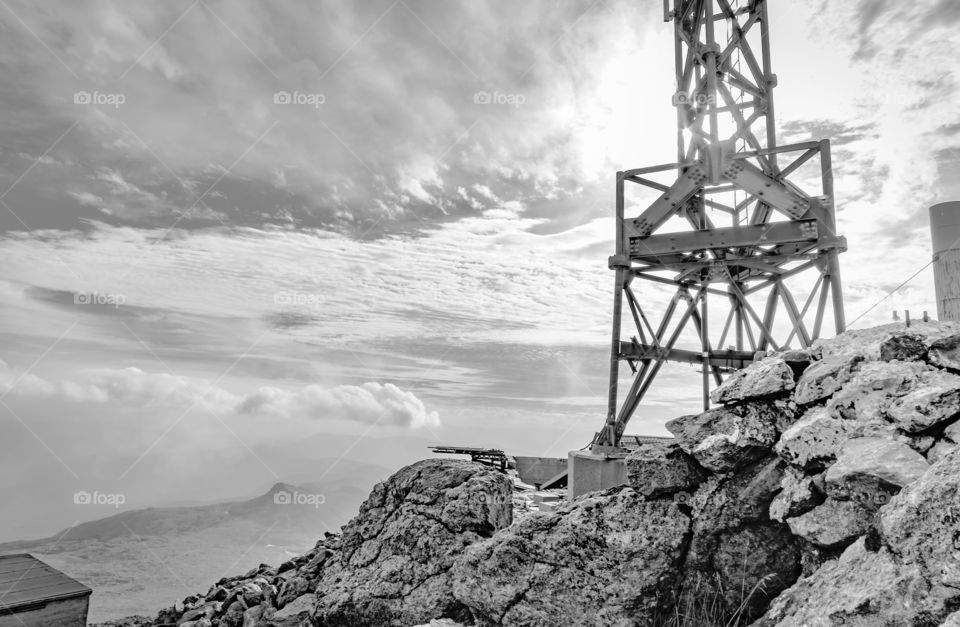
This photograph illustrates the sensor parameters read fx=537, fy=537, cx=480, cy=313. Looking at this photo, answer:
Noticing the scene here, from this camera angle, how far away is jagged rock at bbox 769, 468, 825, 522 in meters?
4.21

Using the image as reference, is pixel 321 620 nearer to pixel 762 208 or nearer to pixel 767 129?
pixel 762 208

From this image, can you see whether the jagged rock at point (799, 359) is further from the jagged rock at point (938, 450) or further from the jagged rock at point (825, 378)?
the jagged rock at point (938, 450)

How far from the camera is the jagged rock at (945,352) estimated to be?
435cm

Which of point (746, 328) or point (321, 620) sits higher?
point (746, 328)

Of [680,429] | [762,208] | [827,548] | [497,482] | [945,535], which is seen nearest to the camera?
[945,535]

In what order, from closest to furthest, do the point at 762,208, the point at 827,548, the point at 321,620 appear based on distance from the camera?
1. the point at 827,548
2. the point at 321,620
3. the point at 762,208

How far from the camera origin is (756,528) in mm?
4664

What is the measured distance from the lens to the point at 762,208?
12.6 m

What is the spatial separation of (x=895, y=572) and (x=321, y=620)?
18.4ft

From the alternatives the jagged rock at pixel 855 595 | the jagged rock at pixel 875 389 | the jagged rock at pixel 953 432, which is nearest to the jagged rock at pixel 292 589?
the jagged rock at pixel 855 595

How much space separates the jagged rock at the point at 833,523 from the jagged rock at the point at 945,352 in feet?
4.95

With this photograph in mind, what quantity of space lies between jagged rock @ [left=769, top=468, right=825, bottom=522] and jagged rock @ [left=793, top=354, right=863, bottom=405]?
0.77m

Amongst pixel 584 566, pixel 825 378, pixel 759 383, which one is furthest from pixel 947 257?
pixel 584 566

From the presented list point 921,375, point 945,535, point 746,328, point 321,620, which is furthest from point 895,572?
point 746,328
